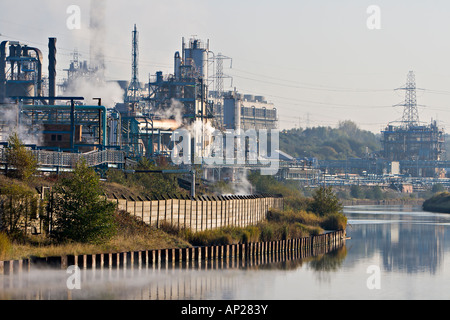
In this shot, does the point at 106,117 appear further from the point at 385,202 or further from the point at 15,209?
the point at 385,202

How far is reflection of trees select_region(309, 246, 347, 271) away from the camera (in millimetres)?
51719

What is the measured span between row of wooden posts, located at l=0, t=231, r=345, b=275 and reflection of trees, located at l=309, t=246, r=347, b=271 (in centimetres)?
119

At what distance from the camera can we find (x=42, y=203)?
1657 inches

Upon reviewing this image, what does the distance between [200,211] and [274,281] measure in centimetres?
1593

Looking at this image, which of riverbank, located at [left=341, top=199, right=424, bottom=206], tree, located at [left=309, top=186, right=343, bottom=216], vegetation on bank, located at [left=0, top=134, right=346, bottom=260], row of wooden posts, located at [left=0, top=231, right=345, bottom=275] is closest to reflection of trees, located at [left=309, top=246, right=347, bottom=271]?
row of wooden posts, located at [left=0, top=231, right=345, bottom=275]


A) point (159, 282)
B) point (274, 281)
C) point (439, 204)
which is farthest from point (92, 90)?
point (159, 282)

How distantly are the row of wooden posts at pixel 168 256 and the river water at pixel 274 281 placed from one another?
559 millimetres

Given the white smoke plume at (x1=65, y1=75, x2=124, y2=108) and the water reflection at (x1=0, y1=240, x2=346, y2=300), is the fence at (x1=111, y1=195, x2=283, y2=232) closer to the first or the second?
the water reflection at (x1=0, y1=240, x2=346, y2=300)

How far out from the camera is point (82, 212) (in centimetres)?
4231
